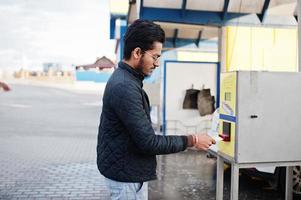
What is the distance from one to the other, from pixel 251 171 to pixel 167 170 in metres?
1.73

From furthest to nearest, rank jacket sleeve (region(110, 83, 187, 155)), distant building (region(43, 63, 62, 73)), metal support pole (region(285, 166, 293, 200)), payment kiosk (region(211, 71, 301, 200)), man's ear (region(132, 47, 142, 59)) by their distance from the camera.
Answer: distant building (region(43, 63, 62, 73)) → metal support pole (region(285, 166, 293, 200)) → payment kiosk (region(211, 71, 301, 200)) → man's ear (region(132, 47, 142, 59)) → jacket sleeve (region(110, 83, 187, 155))

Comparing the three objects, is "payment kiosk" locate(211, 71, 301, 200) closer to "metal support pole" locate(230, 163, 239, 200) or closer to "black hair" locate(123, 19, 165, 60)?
"metal support pole" locate(230, 163, 239, 200)

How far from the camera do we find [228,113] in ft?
13.1

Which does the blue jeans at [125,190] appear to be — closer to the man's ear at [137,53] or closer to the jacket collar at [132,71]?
the jacket collar at [132,71]

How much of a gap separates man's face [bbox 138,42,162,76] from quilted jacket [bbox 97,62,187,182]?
44 mm

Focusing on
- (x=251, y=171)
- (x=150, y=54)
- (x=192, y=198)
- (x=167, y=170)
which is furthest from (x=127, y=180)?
(x=167, y=170)

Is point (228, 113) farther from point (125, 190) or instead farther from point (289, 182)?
point (125, 190)

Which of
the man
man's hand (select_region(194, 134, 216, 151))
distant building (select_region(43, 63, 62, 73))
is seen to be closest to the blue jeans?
the man

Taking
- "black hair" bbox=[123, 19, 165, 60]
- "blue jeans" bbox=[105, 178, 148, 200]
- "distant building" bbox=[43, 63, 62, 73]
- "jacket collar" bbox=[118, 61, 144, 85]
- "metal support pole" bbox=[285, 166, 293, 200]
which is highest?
"distant building" bbox=[43, 63, 62, 73]

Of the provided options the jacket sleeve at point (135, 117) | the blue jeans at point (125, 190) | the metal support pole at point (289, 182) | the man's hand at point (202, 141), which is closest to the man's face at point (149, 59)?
the jacket sleeve at point (135, 117)

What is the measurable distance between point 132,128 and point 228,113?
2.08 meters

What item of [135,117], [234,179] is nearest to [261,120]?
[234,179]

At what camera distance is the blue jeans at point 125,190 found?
2260 millimetres

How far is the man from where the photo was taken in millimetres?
2127
